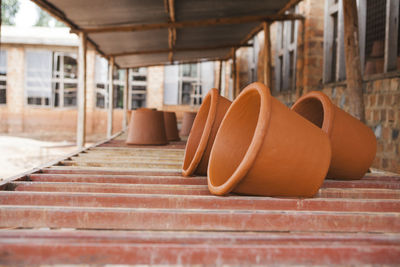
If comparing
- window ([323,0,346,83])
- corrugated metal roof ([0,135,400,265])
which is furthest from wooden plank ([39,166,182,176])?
window ([323,0,346,83])

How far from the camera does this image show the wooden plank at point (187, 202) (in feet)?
4.78

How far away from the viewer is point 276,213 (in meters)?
1.29

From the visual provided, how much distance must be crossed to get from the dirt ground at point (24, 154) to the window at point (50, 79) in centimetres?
225

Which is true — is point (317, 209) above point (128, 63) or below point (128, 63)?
below

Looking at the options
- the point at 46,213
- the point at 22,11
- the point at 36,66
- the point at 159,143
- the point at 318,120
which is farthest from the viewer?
the point at 22,11

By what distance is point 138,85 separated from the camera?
40.5ft

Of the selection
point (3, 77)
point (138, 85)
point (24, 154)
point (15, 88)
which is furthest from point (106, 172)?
point (3, 77)

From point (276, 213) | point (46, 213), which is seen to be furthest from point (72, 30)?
point (276, 213)

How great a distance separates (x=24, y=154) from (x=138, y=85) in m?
4.66

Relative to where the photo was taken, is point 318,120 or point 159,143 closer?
point 318,120

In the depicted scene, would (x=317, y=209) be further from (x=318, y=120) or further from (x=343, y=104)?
(x=343, y=104)

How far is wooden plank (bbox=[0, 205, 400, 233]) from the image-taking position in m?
1.25

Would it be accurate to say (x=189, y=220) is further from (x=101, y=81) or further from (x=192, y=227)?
(x=101, y=81)

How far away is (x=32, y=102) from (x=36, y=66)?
4.20ft
